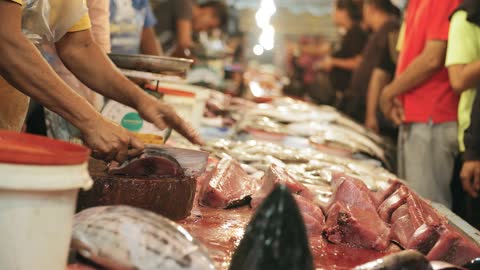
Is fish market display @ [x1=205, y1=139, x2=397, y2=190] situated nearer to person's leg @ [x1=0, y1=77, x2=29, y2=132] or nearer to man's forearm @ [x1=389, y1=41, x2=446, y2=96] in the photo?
man's forearm @ [x1=389, y1=41, x2=446, y2=96]

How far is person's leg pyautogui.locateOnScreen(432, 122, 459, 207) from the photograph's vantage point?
587 centimetres

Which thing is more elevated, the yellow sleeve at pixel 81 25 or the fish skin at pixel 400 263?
the yellow sleeve at pixel 81 25

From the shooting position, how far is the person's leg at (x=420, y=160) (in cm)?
601

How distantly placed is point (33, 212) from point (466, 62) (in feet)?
14.4

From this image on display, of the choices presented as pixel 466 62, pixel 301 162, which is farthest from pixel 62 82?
pixel 466 62

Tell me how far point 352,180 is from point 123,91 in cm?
141

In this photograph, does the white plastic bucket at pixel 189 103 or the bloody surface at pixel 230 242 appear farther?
the white plastic bucket at pixel 189 103

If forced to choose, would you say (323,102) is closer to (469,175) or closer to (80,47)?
(469,175)

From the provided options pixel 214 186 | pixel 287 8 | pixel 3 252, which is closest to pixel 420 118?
pixel 214 186

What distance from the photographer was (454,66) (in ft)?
17.6

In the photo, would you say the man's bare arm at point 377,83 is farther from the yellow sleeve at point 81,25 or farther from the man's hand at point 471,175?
the yellow sleeve at point 81,25

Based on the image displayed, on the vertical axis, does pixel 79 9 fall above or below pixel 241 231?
above

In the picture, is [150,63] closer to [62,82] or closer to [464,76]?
[62,82]

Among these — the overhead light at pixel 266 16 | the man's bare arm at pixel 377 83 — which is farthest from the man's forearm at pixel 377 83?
the overhead light at pixel 266 16
